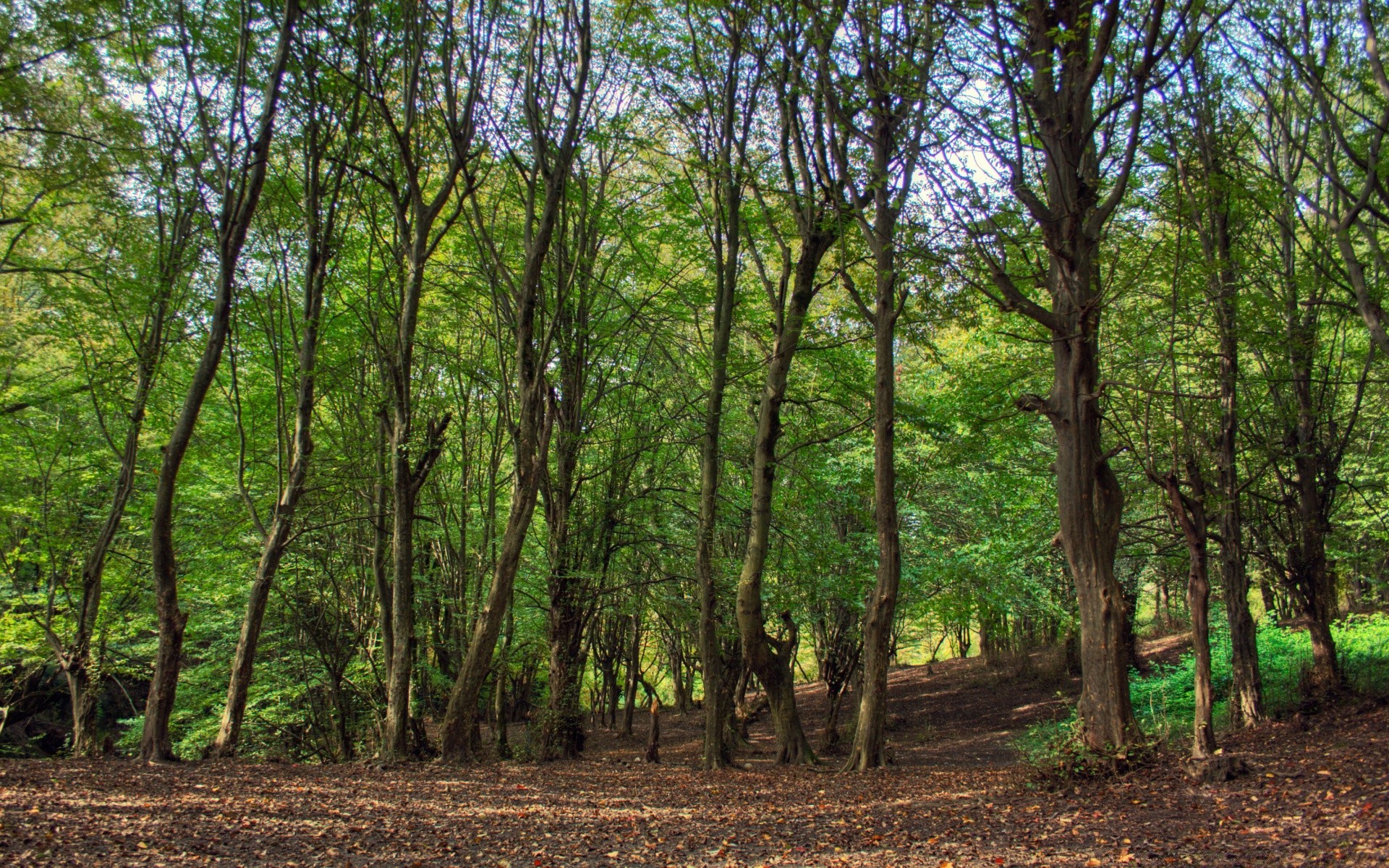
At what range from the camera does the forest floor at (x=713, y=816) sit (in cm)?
451

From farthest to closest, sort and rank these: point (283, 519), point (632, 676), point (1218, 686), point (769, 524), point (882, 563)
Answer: point (632, 676) < point (1218, 686) < point (769, 524) < point (283, 519) < point (882, 563)

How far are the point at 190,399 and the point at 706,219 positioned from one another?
22.4ft

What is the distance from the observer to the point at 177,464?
26.3 ft

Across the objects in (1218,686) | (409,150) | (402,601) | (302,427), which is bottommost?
(1218,686)

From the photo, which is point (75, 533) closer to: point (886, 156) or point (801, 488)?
point (801, 488)

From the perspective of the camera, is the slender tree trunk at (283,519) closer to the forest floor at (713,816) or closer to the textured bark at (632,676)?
the forest floor at (713,816)

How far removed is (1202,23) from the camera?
899 centimetres

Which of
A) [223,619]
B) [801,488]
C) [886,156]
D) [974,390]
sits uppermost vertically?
[886,156]

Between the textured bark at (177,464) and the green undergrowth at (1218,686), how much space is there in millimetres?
8699

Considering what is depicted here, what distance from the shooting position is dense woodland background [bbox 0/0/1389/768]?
780cm

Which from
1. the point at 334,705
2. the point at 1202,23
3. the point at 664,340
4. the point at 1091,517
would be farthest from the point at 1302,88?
the point at 334,705

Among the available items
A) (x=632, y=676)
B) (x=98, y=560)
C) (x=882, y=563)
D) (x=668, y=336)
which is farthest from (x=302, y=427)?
(x=632, y=676)

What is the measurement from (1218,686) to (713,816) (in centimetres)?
1215

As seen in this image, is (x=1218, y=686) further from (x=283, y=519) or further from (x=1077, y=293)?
(x=283, y=519)
